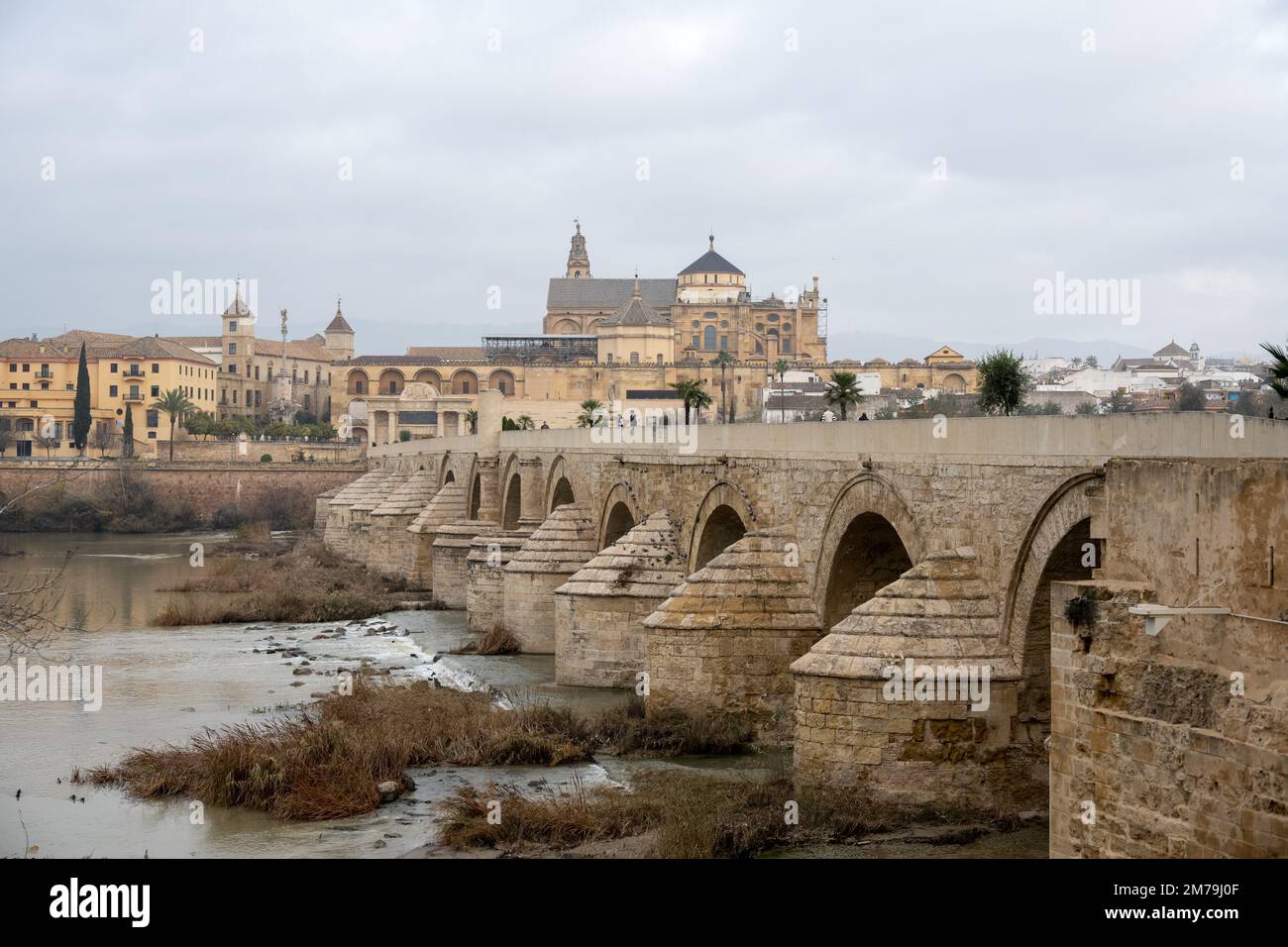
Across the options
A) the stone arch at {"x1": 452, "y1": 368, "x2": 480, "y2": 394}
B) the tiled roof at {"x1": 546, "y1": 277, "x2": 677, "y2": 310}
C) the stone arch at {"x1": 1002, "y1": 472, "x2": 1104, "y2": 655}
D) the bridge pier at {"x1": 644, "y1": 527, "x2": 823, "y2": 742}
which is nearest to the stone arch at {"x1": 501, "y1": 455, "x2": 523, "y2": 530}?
the bridge pier at {"x1": 644, "y1": 527, "x2": 823, "y2": 742}

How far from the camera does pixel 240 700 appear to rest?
21.1 m

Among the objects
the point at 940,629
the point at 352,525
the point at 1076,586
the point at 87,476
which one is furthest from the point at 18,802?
the point at 87,476

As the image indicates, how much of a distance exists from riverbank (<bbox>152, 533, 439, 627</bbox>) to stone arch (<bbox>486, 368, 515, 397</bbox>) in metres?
50.8

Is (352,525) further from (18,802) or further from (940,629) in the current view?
(940,629)

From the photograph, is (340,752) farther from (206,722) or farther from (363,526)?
(363,526)

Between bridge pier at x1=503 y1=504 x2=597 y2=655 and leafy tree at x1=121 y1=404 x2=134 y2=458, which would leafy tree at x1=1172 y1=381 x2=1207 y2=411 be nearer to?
bridge pier at x1=503 y1=504 x2=597 y2=655

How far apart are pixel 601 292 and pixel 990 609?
99145 mm

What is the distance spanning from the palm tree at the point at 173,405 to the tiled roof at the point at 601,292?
32.0 metres

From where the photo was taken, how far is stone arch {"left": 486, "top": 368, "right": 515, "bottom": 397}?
324 ft

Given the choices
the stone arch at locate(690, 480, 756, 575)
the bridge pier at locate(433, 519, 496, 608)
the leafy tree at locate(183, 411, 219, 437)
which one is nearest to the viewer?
the stone arch at locate(690, 480, 756, 575)

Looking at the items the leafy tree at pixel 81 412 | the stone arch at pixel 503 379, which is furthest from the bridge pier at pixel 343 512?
the stone arch at pixel 503 379

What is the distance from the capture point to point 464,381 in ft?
332

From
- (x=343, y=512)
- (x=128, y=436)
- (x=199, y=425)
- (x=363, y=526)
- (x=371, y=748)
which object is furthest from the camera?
(x=199, y=425)

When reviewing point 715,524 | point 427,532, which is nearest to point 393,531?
point 427,532
